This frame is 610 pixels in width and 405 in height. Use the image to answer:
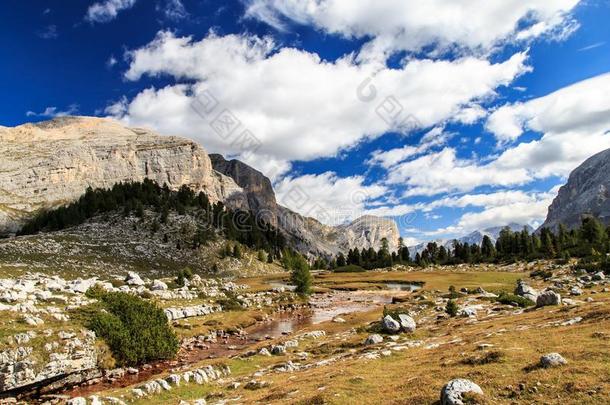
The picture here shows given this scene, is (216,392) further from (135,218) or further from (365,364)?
(135,218)

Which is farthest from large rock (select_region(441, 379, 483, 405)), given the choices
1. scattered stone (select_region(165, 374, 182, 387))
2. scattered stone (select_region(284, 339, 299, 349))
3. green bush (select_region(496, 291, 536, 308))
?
green bush (select_region(496, 291, 536, 308))

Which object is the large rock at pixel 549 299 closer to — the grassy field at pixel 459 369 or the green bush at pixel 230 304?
the grassy field at pixel 459 369

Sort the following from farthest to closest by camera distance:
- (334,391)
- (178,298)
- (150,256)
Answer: (150,256) → (178,298) → (334,391)

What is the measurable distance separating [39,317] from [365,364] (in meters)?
24.2

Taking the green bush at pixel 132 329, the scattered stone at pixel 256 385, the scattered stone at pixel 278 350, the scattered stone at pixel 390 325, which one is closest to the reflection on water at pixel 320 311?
the scattered stone at pixel 278 350

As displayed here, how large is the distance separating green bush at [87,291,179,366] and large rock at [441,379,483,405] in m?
26.7

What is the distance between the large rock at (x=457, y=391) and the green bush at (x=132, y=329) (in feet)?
87.6

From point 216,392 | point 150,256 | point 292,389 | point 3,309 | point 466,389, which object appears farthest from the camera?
point 150,256

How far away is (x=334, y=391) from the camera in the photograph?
58.8 ft

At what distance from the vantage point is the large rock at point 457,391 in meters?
12.9

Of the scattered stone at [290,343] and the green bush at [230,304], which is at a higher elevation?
the green bush at [230,304]

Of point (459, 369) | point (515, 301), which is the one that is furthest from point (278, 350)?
point (515, 301)

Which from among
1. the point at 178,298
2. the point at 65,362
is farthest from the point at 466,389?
the point at 178,298

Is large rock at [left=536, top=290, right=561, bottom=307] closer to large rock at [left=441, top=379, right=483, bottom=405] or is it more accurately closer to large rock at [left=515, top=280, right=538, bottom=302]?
large rock at [left=515, top=280, right=538, bottom=302]
